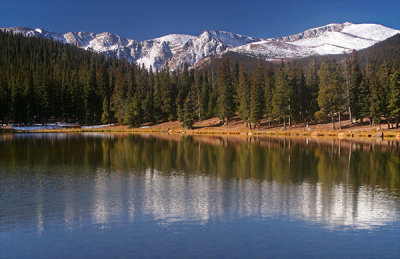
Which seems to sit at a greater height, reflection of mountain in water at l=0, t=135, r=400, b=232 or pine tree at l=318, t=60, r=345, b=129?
pine tree at l=318, t=60, r=345, b=129

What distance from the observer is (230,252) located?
40.8 ft

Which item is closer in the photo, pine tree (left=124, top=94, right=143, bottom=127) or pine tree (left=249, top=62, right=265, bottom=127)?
pine tree (left=249, top=62, right=265, bottom=127)

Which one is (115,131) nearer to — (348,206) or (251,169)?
(251,169)

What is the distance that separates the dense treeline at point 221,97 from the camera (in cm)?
7975

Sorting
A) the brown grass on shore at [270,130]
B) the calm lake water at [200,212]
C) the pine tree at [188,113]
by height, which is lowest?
the calm lake water at [200,212]

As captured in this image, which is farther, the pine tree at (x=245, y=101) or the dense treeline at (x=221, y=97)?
the pine tree at (x=245, y=101)

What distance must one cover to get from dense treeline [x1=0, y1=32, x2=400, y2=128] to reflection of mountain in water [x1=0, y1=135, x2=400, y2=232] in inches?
1830

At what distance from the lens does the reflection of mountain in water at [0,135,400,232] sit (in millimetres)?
16625

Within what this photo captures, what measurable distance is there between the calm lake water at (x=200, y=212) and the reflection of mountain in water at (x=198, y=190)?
6 centimetres

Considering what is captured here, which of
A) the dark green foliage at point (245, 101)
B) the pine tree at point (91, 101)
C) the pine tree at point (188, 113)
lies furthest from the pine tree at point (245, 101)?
the pine tree at point (91, 101)

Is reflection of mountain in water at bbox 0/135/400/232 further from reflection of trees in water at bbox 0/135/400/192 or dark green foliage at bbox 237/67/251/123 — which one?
dark green foliage at bbox 237/67/251/123

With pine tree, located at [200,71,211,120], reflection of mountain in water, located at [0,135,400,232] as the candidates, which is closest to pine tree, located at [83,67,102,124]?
pine tree, located at [200,71,211,120]

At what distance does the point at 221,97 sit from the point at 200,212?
282 feet

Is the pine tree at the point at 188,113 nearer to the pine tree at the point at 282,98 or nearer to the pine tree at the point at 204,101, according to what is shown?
the pine tree at the point at 204,101
